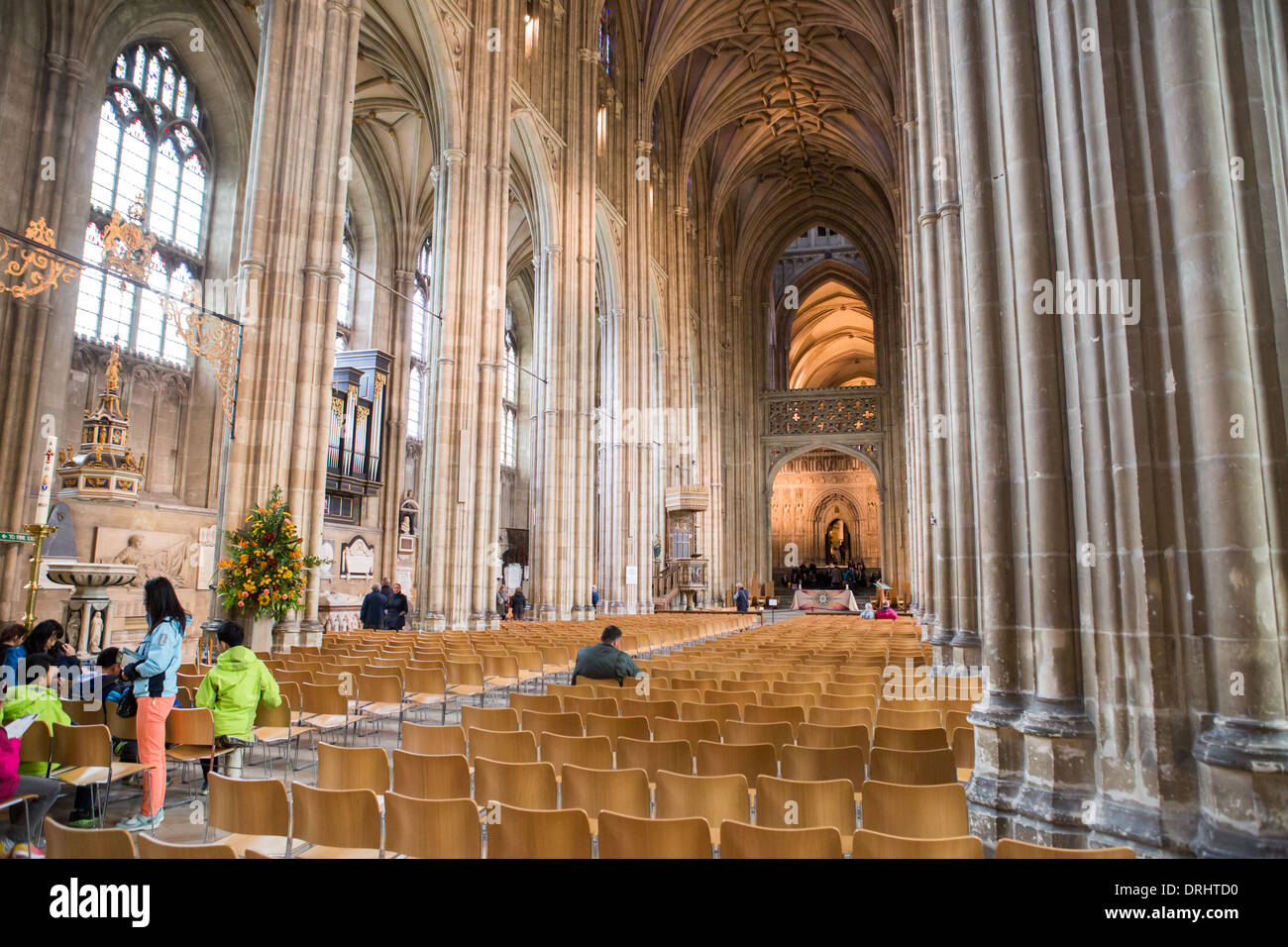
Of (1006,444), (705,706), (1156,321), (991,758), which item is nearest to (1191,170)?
(1156,321)

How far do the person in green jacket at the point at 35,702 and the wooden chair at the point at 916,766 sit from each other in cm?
429

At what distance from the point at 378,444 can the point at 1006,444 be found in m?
19.9

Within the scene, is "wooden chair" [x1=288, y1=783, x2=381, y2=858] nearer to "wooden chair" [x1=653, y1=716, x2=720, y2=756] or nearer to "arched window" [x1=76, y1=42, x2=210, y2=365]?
"wooden chair" [x1=653, y1=716, x2=720, y2=756]

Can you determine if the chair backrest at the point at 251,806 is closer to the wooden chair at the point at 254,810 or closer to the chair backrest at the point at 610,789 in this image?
the wooden chair at the point at 254,810

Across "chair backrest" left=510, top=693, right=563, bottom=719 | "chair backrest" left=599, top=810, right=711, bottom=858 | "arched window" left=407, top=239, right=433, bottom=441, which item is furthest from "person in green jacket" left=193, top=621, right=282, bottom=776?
"arched window" left=407, top=239, right=433, bottom=441

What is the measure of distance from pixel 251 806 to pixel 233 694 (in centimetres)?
169

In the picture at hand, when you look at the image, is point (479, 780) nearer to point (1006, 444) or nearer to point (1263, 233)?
point (1006, 444)

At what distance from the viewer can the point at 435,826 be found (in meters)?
2.73

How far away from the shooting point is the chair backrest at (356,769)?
352cm

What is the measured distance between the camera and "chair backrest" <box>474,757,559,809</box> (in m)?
3.24

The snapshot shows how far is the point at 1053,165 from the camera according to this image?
4145mm

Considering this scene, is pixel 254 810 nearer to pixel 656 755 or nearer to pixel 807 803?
pixel 656 755

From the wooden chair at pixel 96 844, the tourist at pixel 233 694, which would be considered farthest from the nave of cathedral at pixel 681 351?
the wooden chair at pixel 96 844

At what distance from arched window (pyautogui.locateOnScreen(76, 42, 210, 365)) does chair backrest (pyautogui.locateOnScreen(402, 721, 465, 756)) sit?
14.1m
